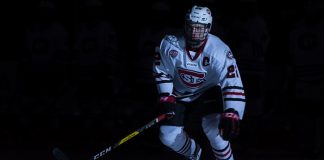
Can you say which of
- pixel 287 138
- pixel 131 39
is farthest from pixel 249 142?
pixel 131 39

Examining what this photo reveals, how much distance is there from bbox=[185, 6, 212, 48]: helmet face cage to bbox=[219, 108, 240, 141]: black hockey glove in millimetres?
569

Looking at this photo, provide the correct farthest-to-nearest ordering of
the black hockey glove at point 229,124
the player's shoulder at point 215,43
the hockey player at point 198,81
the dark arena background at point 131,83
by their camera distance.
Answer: the dark arena background at point 131,83 → the player's shoulder at point 215,43 → the hockey player at point 198,81 → the black hockey glove at point 229,124

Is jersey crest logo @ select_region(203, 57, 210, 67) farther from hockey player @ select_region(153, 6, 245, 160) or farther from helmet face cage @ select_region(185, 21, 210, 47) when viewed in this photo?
helmet face cage @ select_region(185, 21, 210, 47)

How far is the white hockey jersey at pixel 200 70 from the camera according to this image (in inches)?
229

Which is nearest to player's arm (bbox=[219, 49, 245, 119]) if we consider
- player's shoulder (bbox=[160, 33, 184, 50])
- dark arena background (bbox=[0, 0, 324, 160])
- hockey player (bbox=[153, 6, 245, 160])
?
hockey player (bbox=[153, 6, 245, 160])

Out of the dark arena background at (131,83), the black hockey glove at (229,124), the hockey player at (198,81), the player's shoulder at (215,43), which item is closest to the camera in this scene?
the black hockey glove at (229,124)

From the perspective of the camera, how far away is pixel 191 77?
19.6 ft

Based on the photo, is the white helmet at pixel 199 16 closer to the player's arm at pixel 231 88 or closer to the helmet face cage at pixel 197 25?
the helmet face cage at pixel 197 25

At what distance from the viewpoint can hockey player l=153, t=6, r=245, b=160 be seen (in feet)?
19.0

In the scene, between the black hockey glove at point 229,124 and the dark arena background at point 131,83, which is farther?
the dark arena background at point 131,83

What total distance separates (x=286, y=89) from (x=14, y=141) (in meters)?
2.79

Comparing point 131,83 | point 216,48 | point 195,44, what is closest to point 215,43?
point 216,48

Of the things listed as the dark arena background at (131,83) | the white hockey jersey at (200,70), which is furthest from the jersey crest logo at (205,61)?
the dark arena background at (131,83)

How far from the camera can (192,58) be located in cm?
590
